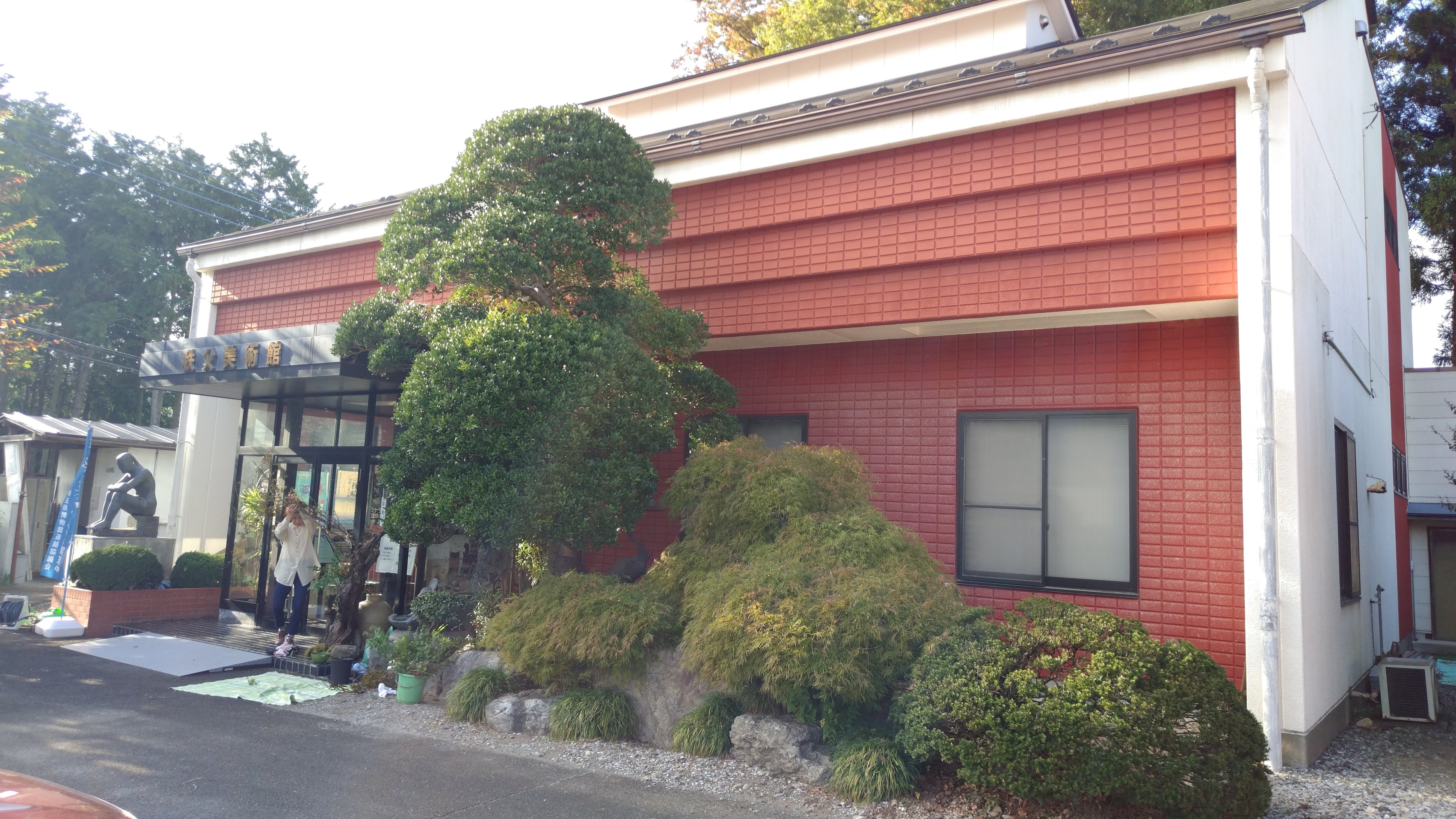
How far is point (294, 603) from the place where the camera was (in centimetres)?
1120

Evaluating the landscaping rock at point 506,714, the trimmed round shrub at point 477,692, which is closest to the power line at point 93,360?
the trimmed round shrub at point 477,692

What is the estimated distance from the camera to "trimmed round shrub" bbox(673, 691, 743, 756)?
6719mm

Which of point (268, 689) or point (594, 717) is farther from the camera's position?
point (268, 689)

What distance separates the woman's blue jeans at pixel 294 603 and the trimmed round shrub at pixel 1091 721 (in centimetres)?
811

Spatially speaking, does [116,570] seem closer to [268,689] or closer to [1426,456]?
[268,689]

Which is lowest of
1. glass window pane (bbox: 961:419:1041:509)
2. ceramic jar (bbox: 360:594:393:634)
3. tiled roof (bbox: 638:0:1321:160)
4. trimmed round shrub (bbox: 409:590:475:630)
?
ceramic jar (bbox: 360:594:393:634)

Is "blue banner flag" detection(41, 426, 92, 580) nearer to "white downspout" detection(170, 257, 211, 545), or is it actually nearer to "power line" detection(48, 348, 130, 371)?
"white downspout" detection(170, 257, 211, 545)

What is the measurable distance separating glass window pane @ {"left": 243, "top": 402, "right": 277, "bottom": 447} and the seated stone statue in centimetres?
190

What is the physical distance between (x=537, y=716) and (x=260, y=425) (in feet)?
27.6

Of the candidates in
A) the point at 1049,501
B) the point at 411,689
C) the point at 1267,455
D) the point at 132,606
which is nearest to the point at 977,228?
the point at 1049,501

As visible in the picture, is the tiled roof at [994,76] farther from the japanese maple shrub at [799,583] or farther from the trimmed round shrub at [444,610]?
the trimmed round shrub at [444,610]

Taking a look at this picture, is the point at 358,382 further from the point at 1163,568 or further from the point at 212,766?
the point at 1163,568

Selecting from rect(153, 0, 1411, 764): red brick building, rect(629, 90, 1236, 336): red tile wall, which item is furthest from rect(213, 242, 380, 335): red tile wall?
rect(629, 90, 1236, 336): red tile wall

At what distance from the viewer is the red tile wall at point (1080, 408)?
808 cm
